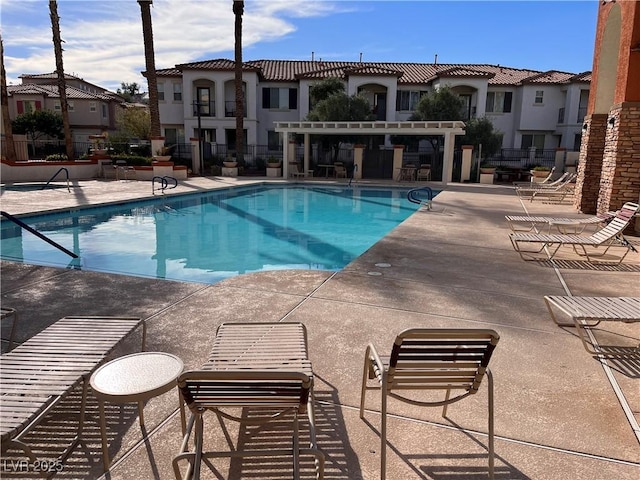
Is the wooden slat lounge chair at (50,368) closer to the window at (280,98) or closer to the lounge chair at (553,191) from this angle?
the lounge chair at (553,191)

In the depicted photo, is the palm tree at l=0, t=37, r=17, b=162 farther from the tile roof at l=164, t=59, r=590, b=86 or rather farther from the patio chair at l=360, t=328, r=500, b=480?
the patio chair at l=360, t=328, r=500, b=480

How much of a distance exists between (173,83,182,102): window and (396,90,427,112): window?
16.5m

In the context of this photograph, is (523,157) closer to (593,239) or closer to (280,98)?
(280,98)

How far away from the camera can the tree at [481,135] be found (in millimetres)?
28906

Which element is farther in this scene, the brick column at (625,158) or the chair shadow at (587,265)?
the brick column at (625,158)

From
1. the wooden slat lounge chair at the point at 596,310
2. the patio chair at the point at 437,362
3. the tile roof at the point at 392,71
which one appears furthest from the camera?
the tile roof at the point at 392,71

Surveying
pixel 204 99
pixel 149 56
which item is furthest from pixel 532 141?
pixel 149 56

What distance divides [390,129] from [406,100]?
11.1 m

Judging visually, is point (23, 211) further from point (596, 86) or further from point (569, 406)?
point (596, 86)

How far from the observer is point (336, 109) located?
2969cm

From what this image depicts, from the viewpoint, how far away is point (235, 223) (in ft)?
49.5

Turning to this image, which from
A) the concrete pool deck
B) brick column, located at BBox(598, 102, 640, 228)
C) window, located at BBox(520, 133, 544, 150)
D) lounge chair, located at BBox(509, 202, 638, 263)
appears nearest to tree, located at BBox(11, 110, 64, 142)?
the concrete pool deck

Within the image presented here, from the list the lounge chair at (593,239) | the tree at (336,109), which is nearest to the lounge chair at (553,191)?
the lounge chair at (593,239)

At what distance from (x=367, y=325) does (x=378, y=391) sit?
1343mm
